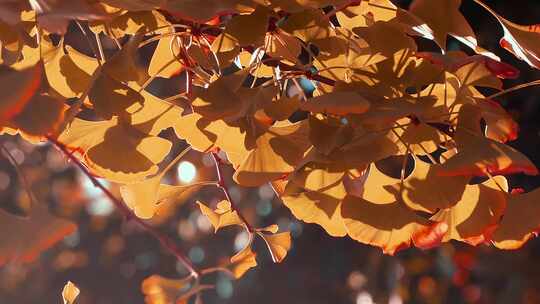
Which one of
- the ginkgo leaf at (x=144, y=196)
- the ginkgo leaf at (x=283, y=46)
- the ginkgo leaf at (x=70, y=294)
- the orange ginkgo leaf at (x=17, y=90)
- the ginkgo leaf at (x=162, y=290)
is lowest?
the ginkgo leaf at (x=70, y=294)

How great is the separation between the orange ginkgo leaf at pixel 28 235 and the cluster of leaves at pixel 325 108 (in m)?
0.05

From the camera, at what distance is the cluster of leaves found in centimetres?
55

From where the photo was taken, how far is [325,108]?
51 centimetres

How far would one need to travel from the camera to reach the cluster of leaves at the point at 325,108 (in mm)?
548

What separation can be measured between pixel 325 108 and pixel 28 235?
6.3 inches

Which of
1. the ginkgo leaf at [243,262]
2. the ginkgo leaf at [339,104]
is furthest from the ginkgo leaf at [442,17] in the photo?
the ginkgo leaf at [243,262]

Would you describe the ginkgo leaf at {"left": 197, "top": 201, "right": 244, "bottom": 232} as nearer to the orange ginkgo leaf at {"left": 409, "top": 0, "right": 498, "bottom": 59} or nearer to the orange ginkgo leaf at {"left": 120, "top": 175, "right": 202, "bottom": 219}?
the orange ginkgo leaf at {"left": 120, "top": 175, "right": 202, "bottom": 219}

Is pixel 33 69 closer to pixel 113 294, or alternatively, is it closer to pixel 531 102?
pixel 531 102

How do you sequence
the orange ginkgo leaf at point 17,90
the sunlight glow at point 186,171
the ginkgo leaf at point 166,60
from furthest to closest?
1. the sunlight glow at point 186,171
2. the ginkgo leaf at point 166,60
3. the orange ginkgo leaf at point 17,90

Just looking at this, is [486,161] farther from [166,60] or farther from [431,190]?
[166,60]

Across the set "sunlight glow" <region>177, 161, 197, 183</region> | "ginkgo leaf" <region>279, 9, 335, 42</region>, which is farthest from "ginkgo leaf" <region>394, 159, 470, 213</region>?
"sunlight glow" <region>177, 161, 197, 183</region>

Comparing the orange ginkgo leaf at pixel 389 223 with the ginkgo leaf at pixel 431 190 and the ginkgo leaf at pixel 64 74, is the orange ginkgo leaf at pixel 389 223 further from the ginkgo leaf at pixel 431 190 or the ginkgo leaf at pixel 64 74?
the ginkgo leaf at pixel 64 74

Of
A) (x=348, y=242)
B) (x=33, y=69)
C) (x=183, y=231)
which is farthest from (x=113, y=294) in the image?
(x=33, y=69)

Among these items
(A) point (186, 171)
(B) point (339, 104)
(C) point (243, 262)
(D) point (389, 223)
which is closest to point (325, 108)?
(B) point (339, 104)
